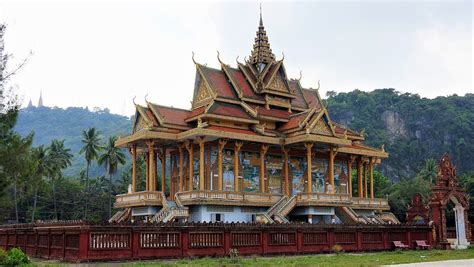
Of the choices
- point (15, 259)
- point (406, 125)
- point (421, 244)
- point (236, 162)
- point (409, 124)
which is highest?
point (409, 124)

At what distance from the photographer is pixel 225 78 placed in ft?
123

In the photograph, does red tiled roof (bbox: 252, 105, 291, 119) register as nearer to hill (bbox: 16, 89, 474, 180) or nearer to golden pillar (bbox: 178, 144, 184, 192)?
golden pillar (bbox: 178, 144, 184, 192)

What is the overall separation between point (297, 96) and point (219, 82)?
24.4 feet

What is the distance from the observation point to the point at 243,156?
111ft

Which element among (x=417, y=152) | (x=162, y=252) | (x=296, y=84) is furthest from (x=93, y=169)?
(x=162, y=252)

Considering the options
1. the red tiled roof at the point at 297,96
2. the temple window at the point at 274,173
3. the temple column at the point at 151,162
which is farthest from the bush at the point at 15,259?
the red tiled roof at the point at 297,96

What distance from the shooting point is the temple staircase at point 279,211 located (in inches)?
1173

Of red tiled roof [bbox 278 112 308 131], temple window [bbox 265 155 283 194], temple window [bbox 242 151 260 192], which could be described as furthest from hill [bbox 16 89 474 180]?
temple window [bbox 242 151 260 192]

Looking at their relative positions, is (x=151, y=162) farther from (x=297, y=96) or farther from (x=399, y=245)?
(x=399, y=245)

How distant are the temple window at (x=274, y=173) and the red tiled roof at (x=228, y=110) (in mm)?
3031

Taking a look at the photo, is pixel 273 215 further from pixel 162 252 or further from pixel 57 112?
pixel 57 112

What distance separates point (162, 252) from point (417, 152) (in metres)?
104

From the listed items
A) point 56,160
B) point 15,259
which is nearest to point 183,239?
point 15,259

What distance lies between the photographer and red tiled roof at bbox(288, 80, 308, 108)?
40.2 meters
